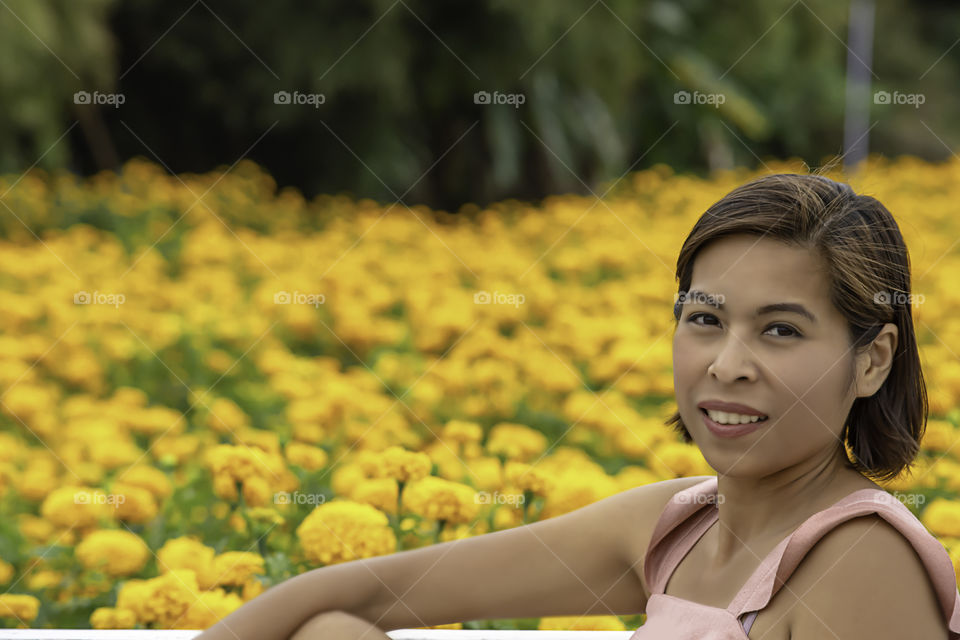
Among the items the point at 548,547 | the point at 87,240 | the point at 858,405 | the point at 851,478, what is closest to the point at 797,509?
the point at 851,478

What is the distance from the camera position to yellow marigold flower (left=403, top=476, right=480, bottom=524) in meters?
2.17

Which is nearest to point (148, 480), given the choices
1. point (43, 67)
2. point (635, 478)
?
point (635, 478)

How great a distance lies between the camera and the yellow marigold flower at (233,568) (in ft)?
6.88

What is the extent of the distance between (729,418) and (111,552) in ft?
4.35

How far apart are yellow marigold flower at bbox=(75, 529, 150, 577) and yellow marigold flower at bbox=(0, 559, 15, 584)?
19 cm

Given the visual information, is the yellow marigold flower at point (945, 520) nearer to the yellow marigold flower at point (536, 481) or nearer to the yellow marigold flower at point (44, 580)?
the yellow marigold flower at point (536, 481)

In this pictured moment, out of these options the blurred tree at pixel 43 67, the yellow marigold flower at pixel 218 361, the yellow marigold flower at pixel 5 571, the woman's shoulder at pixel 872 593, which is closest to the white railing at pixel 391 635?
the yellow marigold flower at pixel 5 571

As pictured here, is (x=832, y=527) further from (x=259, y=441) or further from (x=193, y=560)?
(x=259, y=441)

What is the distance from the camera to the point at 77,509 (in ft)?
7.87

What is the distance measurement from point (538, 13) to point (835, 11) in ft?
12.9

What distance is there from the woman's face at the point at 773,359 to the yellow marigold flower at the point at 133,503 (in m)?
1.36

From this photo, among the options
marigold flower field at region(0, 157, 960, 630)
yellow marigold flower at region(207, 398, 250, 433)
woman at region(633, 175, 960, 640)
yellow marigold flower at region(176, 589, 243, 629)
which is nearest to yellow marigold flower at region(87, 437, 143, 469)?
marigold flower field at region(0, 157, 960, 630)

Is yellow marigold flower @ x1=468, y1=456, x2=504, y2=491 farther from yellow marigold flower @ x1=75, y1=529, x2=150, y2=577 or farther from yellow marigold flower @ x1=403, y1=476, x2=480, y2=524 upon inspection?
yellow marigold flower @ x1=75, y1=529, x2=150, y2=577

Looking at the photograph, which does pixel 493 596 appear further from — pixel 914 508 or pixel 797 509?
pixel 914 508
